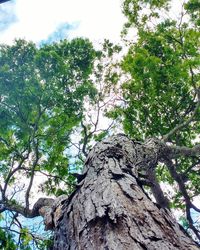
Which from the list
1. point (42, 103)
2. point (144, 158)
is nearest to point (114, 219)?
point (144, 158)

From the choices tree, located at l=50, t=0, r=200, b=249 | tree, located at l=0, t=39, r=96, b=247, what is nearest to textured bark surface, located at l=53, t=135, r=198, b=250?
tree, located at l=50, t=0, r=200, b=249

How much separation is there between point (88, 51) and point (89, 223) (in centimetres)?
749

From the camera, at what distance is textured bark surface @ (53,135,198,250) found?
1.76 metres

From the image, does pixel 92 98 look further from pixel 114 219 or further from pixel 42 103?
pixel 114 219

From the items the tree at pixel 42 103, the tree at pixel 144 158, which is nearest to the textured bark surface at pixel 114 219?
the tree at pixel 144 158

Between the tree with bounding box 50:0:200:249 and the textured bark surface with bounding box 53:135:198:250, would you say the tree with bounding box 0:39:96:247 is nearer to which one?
the tree with bounding box 50:0:200:249

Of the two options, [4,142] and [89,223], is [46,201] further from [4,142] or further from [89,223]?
[4,142]

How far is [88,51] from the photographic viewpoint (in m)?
8.96

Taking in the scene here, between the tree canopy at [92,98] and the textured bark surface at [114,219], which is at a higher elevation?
the tree canopy at [92,98]

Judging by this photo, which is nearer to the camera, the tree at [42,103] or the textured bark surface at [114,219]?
the textured bark surface at [114,219]

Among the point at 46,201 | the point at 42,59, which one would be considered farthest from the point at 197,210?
the point at 42,59

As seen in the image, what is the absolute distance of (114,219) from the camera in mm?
1970

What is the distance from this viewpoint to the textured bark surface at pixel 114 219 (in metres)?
1.76

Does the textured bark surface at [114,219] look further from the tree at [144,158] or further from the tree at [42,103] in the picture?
the tree at [42,103]
